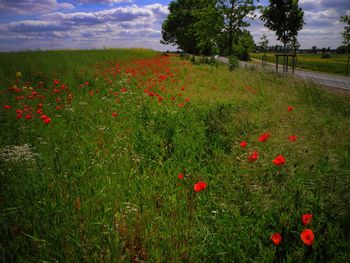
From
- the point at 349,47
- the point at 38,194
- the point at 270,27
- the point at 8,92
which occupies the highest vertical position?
the point at 270,27

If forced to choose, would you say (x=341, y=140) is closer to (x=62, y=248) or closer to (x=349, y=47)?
(x=62, y=248)

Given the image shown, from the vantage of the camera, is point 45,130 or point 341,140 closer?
point 341,140

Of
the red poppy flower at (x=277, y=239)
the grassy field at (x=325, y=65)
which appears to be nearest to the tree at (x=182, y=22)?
the grassy field at (x=325, y=65)

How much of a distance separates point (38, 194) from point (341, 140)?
3751 millimetres

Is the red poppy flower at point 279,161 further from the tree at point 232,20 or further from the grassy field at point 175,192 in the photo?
the tree at point 232,20

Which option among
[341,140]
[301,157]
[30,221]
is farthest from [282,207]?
[30,221]

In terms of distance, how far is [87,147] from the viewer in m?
3.82

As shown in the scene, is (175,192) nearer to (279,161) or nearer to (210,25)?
(279,161)

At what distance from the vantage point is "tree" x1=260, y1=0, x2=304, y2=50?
2389 cm

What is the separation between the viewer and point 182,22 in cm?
4931

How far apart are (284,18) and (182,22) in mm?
28864

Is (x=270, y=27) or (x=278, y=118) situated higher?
(x=270, y=27)

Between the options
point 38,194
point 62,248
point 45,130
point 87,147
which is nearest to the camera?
point 62,248

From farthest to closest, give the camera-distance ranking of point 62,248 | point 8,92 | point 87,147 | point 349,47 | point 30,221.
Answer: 1. point 349,47
2. point 8,92
3. point 87,147
4. point 30,221
5. point 62,248
